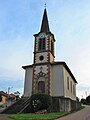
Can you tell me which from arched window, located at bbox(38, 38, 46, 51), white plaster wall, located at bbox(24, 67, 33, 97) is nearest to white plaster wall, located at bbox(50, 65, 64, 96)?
white plaster wall, located at bbox(24, 67, 33, 97)

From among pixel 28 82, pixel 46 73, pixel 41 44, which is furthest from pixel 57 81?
pixel 41 44

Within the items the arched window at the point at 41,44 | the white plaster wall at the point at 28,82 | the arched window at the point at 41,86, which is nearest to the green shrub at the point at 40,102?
the arched window at the point at 41,86

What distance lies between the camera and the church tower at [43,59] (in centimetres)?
2911

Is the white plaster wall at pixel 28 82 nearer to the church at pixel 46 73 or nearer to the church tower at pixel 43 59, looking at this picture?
the church at pixel 46 73

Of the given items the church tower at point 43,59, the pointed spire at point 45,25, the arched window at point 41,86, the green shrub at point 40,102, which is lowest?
the green shrub at point 40,102

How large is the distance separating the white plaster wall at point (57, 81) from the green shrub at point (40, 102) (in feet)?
16.7

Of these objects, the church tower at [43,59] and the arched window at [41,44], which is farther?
the arched window at [41,44]

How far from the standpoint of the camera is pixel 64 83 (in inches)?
1134

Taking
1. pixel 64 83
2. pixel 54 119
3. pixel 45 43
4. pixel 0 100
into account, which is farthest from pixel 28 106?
pixel 0 100

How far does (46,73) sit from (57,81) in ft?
6.74

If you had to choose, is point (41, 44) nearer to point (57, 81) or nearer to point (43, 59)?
point (43, 59)

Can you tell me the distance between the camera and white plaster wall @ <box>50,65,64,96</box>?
28195 mm

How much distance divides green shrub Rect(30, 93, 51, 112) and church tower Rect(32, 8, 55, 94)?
504cm

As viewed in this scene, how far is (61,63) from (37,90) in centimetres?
547
